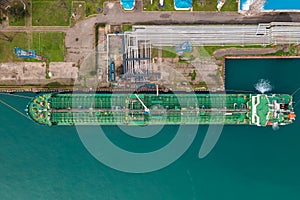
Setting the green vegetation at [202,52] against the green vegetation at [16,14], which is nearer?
the green vegetation at [16,14]

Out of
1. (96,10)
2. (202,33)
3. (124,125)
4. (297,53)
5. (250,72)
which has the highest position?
(96,10)

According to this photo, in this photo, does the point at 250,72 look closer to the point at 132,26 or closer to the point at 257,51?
the point at 257,51

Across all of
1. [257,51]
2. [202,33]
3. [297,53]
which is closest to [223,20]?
[202,33]

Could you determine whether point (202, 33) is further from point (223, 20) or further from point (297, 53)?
point (297, 53)

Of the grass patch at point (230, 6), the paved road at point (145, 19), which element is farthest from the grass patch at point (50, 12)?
the grass patch at point (230, 6)

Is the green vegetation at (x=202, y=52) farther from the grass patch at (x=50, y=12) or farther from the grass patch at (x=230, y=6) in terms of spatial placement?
the grass patch at (x=50, y=12)

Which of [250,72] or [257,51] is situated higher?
[257,51]

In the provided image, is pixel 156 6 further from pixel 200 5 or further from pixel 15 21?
pixel 15 21

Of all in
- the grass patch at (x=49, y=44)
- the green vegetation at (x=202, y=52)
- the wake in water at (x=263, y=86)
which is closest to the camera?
the grass patch at (x=49, y=44)

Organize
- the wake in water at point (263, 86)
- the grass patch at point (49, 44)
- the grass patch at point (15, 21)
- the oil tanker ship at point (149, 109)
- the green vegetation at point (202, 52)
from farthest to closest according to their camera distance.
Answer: the wake in water at point (263, 86) < the green vegetation at point (202, 52) < the grass patch at point (49, 44) < the grass patch at point (15, 21) < the oil tanker ship at point (149, 109)
